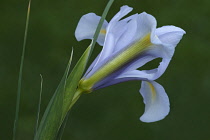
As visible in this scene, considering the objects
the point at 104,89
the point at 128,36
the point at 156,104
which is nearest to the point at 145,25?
the point at 128,36

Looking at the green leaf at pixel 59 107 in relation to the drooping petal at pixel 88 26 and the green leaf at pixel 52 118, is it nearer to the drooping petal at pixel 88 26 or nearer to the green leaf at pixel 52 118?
the green leaf at pixel 52 118

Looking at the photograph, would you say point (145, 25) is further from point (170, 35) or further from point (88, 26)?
point (88, 26)

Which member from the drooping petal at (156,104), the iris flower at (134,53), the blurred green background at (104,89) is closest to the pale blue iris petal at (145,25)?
the iris flower at (134,53)

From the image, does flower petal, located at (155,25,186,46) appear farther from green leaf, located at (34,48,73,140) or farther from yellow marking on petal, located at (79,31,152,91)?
green leaf, located at (34,48,73,140)

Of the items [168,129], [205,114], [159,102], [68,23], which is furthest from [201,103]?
[159,102]

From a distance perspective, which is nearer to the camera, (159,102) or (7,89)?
(159,102)

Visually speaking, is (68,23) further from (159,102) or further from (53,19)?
(159,102)
